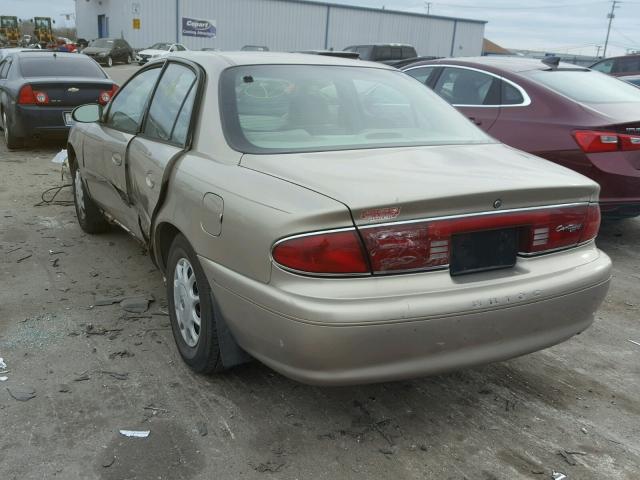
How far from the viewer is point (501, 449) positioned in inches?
104

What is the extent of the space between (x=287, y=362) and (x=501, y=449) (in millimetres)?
1024

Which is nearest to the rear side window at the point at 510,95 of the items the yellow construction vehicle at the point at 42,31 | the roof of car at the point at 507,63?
the roof of car at the point at 507,63

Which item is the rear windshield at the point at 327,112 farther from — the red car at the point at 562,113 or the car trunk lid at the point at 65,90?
the car trunk lid at the point at 65,90

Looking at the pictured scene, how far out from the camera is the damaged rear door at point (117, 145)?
3986 millimetres

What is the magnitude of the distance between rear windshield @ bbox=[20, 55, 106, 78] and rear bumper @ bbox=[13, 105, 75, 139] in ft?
2.32

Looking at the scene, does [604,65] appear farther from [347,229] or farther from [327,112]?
[347,229]

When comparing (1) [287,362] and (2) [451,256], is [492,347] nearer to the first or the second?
(2) [451,256]

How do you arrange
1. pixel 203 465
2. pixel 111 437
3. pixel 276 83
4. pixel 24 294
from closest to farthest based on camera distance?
pixel 203 465, pixel 111 437, pixel 276 83, pixel 24 294

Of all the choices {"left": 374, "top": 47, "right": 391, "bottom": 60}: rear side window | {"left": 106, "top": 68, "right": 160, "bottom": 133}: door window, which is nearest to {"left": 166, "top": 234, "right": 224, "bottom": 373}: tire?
{"left": 106, "top": 68, "right": 160, "bottom": 133}: door window

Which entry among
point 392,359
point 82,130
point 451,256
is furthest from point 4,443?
point 82,130

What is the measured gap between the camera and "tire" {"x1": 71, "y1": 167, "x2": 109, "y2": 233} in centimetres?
527

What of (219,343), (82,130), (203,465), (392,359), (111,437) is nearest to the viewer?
(392,359)

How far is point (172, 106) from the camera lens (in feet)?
11.6

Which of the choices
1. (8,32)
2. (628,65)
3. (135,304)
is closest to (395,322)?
(135,304)
